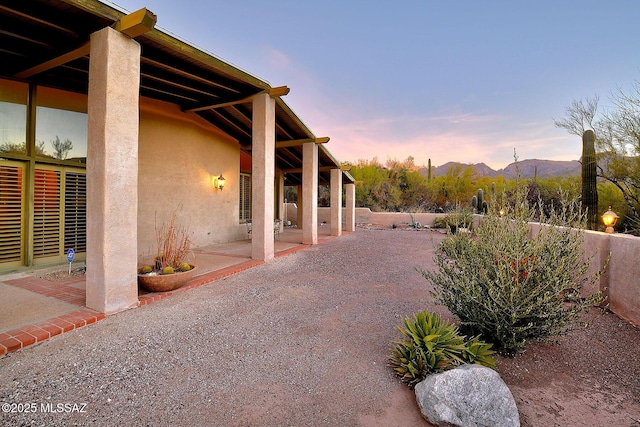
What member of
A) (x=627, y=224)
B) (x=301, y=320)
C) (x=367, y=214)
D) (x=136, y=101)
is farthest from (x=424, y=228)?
(x=136, y=101)

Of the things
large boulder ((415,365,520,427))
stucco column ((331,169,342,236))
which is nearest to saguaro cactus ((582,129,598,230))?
stucco column ((331,169,342,236))

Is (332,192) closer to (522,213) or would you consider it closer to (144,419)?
(522,213)

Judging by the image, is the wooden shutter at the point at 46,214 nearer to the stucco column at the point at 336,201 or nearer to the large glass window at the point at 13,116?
the large glass window at the point at 13,116

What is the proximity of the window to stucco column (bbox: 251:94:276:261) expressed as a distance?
429cm

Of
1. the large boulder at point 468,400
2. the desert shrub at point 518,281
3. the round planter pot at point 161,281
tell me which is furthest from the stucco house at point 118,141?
the desert shrub at point 518,281

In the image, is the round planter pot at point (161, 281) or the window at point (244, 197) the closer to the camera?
the round planter pot at point (161, 281)

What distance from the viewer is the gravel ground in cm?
206

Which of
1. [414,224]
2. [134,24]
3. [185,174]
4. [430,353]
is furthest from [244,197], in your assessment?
[414,224]

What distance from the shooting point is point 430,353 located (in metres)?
2.47

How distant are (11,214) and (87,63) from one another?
314 cm

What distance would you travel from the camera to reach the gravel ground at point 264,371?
2.06 meters

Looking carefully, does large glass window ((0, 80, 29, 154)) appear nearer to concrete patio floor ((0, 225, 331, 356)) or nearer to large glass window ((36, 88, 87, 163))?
large glass window ((36, 88, 87, 163))

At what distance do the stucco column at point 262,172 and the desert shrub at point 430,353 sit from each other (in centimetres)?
462

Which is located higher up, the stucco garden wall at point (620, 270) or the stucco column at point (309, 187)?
the stucco column at point (309, 187)
